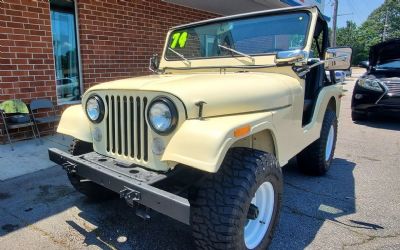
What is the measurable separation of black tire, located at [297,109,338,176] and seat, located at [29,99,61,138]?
3713 millimetres

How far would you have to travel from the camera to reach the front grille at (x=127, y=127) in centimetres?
226

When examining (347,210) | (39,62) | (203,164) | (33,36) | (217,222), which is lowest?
(347,210)

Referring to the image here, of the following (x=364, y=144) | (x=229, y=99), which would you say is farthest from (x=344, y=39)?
(x=229, y=99)

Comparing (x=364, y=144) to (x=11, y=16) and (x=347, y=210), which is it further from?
(x=11, y=16)

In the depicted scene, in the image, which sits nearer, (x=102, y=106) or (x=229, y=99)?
(x=229, y=99)

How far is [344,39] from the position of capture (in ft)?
173

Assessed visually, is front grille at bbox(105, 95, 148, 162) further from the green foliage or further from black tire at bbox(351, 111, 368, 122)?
the green foliage

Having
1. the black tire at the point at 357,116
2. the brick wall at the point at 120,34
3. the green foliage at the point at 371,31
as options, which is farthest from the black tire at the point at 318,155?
the green foliage at the point at 371,31

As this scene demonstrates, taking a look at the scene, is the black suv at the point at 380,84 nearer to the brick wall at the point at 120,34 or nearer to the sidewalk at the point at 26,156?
the brick wall at the point at 120,34

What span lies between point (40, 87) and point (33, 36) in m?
0.76

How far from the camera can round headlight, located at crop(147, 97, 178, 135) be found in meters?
2.08

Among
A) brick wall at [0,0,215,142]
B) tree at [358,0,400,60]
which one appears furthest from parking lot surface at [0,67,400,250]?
tree at [358,0,400,60]

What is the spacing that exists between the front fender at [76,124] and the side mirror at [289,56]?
1735mm

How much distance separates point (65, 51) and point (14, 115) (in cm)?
151
